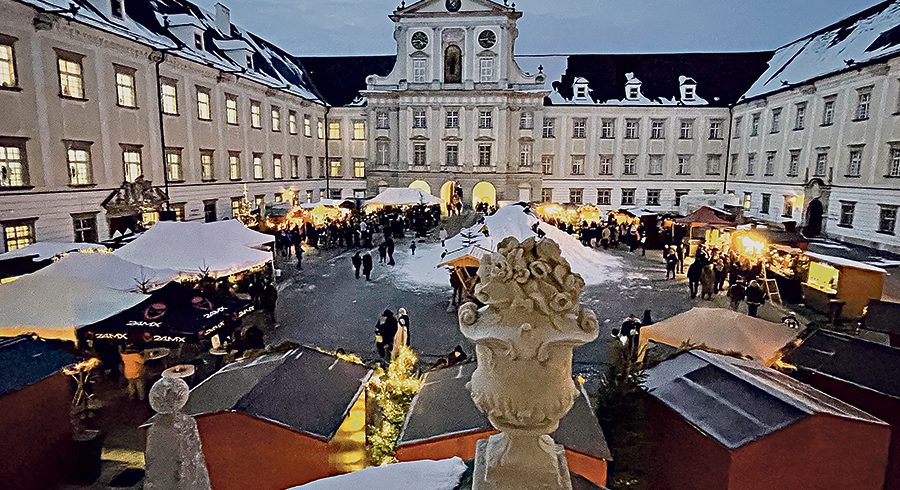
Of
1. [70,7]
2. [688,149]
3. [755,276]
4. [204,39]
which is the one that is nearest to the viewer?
[755,276]

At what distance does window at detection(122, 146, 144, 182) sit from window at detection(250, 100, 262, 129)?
32.7ft

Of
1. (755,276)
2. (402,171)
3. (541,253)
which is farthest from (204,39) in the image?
(541,253)

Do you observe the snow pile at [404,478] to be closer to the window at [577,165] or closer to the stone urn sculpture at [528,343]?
the stone urn sculpture at [528,343]

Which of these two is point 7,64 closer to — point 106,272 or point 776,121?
point 106,272

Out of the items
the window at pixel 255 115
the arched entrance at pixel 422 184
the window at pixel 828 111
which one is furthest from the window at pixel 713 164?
the window at pixel 255 115

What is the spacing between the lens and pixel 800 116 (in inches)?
1250

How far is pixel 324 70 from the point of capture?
47.8m

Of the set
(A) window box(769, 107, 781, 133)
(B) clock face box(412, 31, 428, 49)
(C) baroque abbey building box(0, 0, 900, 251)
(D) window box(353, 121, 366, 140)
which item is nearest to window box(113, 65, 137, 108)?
(C) baroque abbey building box(0, 0, 900, 251)

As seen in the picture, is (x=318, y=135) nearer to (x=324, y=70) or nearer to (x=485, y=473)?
(x=324, y=70)

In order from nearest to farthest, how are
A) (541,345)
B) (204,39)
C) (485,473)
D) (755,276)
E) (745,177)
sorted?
(541,345)
(485,473)
(755,276)
(204,39)
(745,177)

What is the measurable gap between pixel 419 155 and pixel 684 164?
2245 cm

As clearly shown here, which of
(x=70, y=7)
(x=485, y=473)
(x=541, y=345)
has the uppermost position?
(x=70, y=7)

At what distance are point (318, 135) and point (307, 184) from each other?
16.5ft

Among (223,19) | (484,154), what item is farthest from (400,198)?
(223,19)
